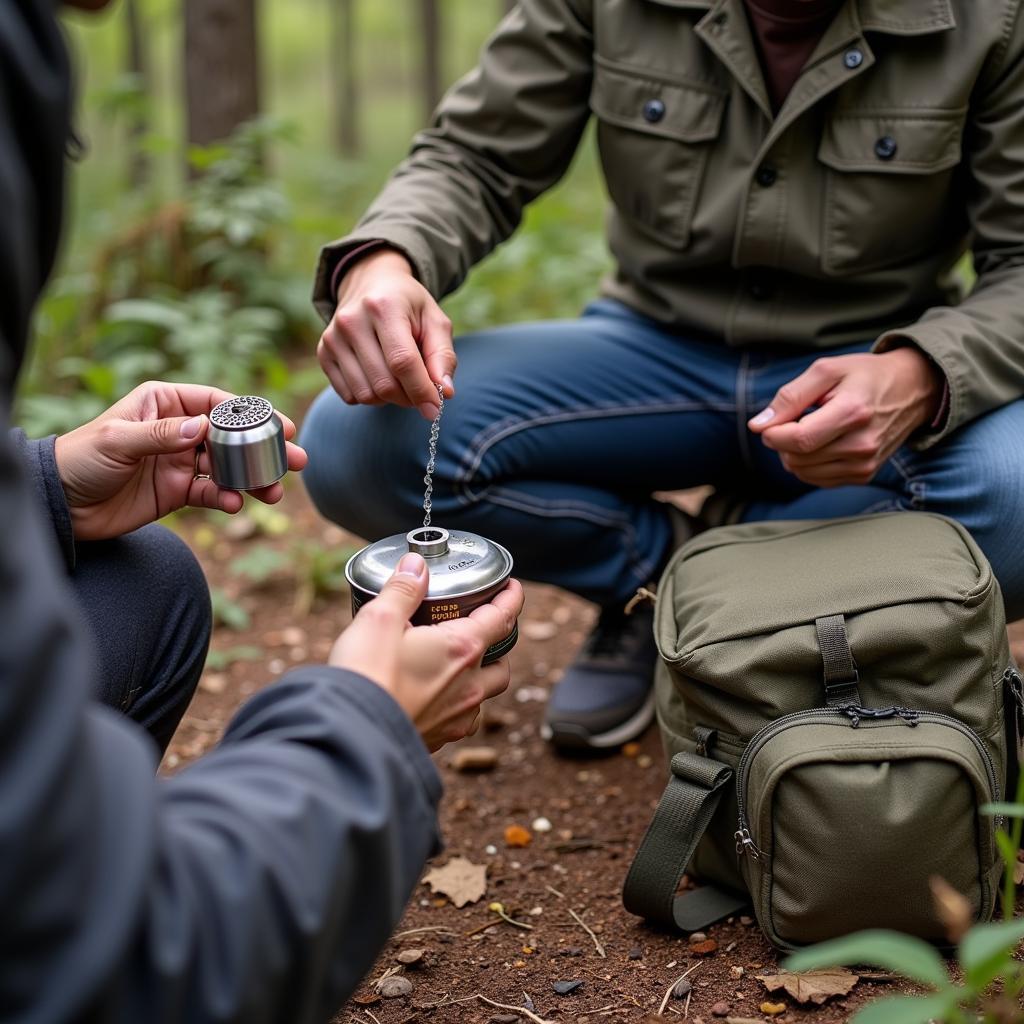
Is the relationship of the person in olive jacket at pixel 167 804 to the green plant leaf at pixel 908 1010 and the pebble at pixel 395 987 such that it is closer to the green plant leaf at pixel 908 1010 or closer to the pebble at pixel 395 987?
the green plant leaf at pixel 908 1010

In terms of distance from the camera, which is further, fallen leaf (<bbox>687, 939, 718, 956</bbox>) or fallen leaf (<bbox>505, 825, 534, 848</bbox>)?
fallen leaf (<bbox>505, 825, 534, 848</bbox>)

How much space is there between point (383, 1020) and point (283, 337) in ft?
13.7

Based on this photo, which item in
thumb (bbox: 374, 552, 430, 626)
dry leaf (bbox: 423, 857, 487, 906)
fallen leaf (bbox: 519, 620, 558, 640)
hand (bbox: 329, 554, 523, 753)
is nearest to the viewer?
hand (bbox: 329, 554, 523, 753)

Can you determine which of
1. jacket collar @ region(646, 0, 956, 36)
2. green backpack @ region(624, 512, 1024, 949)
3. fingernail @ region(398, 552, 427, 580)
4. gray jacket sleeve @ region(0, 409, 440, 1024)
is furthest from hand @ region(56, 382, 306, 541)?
jacket collar @ region(646, 0, 956, 36)

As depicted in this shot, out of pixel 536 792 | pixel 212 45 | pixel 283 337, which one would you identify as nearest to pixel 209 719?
pixel 536 792

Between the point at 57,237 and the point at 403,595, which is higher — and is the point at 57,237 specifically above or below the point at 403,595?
above

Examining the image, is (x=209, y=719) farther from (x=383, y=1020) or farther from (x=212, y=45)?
(x=212, y=45)

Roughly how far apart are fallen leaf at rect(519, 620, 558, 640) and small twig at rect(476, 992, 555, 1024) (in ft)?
4.88

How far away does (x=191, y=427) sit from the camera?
1.85 meters

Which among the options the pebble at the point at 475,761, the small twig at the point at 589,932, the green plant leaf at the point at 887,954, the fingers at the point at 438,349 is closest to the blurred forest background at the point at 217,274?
the pebble at the point at 475,761

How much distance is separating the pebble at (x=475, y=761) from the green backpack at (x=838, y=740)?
71 cm

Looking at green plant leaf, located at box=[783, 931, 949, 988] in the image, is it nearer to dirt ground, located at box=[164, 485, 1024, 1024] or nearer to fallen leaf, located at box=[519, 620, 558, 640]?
dirt ground, located at box=[164, 485, 1024, 1024]

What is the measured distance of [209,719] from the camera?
295cm

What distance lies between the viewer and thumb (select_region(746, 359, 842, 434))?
2156 millimetres
